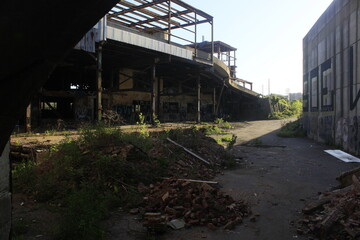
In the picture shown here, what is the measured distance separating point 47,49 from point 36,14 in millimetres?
194

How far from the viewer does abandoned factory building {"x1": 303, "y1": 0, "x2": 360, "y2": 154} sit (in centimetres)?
1162

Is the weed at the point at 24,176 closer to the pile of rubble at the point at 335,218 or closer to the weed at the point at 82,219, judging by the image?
the weed at the point at 82,219

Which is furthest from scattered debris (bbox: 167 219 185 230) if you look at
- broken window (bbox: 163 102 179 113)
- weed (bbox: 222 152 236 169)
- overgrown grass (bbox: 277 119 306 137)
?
broken window (bbox: 163 102 179 113)

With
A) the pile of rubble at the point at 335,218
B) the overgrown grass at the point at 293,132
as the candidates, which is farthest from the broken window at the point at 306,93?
the pile of rubble at the point at 335,218

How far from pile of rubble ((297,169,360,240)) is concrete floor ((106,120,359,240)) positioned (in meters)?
0.25

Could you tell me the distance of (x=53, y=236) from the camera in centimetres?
425

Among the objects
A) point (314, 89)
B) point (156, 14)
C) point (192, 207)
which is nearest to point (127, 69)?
point (156, 14)

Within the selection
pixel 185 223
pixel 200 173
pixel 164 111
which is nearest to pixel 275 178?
pixel 200 173

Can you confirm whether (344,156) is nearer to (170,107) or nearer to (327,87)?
(327,87)

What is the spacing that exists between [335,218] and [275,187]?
3.03 metres

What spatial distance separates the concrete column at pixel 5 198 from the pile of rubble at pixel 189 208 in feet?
7.08

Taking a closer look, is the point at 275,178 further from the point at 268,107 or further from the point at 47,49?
the point at 268,107

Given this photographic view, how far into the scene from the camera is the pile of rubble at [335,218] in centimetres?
391

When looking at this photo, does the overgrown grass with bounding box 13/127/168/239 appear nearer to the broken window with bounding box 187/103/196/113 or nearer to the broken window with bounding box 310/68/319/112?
the broken window with bounding box 310/68/319/112
